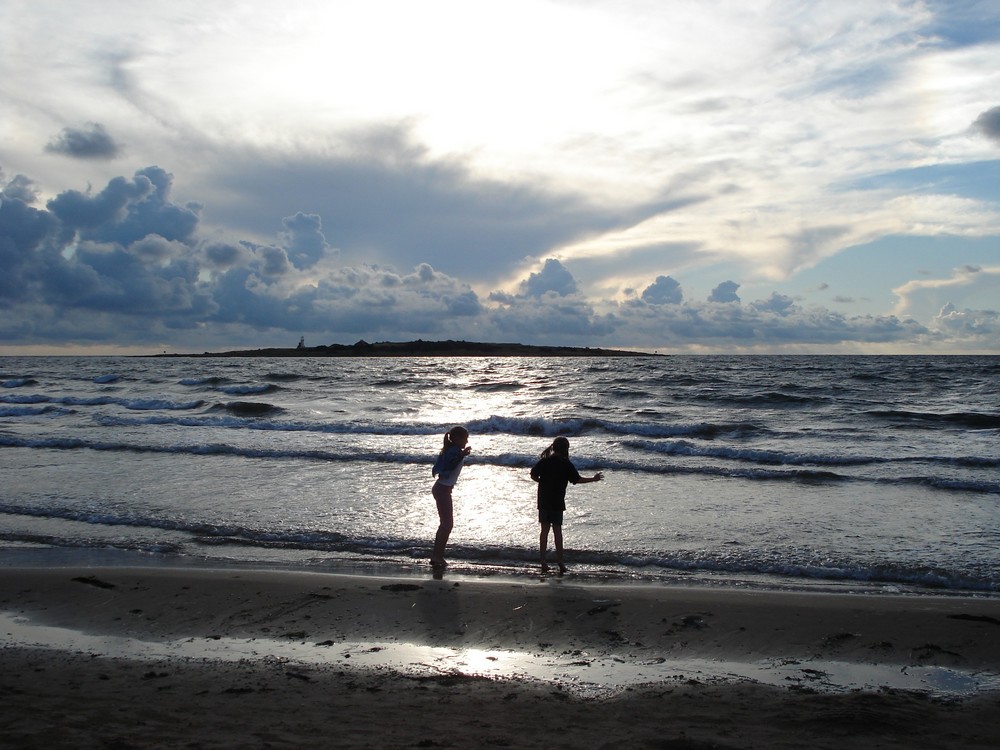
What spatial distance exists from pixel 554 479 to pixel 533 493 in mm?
5261

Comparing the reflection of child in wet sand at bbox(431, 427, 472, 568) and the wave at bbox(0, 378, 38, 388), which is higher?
the reflection of child in wet sand at bbox(431, 427, 472, 568)

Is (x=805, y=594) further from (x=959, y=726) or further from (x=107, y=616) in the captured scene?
(x=107, y=616)

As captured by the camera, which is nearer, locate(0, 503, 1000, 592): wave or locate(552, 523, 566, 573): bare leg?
locate(0, 503, 1000, 592): wave

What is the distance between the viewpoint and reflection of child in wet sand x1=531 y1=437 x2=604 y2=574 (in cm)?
950

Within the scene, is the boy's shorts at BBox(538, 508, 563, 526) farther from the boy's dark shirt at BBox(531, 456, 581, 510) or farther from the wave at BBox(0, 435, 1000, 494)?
the wave at BBox(0, 435, 1000, 494)

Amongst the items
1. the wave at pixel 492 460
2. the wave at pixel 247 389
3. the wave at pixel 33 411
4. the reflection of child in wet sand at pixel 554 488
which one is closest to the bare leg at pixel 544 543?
the reflection of child in wet sand at pixel 554 488

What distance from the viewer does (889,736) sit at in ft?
15.8

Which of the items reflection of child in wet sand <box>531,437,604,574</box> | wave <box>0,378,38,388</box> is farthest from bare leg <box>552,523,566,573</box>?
wave <box>0,378,38,388</box>

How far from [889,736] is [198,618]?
19.9ft

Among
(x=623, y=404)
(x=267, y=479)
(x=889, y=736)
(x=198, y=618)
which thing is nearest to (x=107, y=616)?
(x=198, y=618)

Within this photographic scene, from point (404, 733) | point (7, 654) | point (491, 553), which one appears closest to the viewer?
point (404, 733)

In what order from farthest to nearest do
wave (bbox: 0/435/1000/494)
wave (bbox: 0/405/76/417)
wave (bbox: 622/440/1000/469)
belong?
wave (bbox: 0/405/76/417), wave (bbox: 622/440/1000/469), wave (bbox: 0/435/1000/494)

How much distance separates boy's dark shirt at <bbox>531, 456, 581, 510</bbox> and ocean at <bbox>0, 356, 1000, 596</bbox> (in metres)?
0.90

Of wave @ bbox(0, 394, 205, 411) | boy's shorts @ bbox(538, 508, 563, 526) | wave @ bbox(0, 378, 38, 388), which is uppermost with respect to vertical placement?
boy's shorts @ bbox(538, 508, 563, 526)
